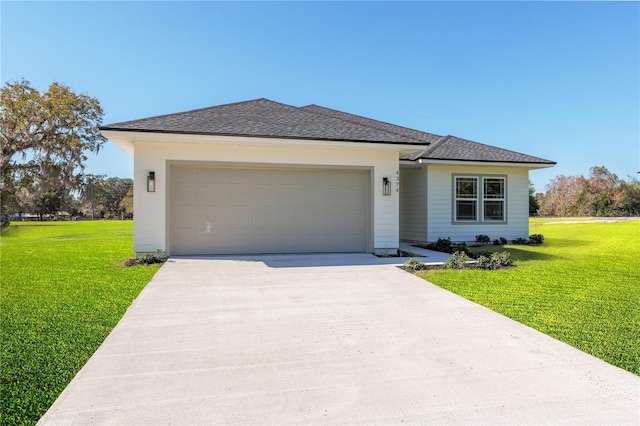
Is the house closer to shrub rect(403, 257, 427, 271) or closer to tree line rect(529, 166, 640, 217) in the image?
shrub rect(403, 257, 427, 271)

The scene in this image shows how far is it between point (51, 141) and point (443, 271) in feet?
77.3

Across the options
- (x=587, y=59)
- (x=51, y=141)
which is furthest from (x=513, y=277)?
(x=51, y=141)

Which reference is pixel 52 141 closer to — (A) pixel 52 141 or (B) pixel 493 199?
(A) pixel 52 141

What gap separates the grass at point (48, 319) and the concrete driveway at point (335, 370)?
6.9 inches

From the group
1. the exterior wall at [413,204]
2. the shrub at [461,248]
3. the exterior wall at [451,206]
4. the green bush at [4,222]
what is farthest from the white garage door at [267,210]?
the green bush at [4,222]

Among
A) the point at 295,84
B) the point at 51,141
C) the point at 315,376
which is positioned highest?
the point at 295,84

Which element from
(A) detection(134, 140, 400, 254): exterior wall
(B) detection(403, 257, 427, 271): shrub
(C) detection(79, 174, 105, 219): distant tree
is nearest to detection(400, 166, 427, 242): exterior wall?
(A) detection(134, 140, 400, 254): exterior wall

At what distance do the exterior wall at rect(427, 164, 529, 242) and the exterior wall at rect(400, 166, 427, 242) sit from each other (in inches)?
9.2

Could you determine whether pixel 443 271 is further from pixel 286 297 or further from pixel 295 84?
pixel 295 84

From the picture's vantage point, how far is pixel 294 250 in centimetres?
1041

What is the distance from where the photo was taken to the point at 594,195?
4634 centimetres

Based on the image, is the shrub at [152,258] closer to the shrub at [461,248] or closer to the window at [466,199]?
the shrub at [461,248]

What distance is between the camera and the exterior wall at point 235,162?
925 centimetres

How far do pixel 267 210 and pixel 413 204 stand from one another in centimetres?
619
